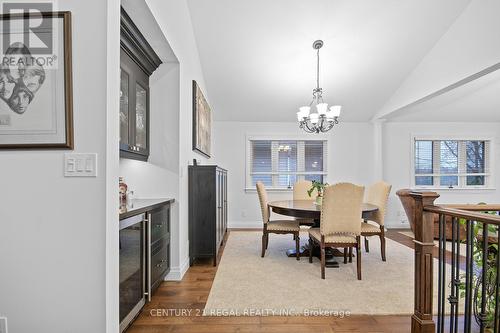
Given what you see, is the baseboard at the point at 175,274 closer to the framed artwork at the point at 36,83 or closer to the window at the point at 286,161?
the framed artwork at the point at 36,83

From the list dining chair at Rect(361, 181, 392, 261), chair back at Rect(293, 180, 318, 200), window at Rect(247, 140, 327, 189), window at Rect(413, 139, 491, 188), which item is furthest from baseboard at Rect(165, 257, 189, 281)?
window at Rect(413, 139, 491, 188)

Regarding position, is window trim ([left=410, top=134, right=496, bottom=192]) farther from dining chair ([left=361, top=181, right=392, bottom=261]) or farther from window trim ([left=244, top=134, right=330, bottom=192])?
dining chair ([left=361, top=181, right=392, bottom=261])

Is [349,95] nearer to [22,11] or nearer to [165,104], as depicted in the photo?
[165,104]

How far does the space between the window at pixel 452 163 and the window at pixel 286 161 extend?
2.08 metres

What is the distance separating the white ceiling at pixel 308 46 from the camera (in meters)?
3.85

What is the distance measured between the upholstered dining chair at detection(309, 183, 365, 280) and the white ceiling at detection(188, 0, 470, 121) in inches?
93.1

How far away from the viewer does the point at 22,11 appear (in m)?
1.60

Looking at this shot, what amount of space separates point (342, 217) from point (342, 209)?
86 mm

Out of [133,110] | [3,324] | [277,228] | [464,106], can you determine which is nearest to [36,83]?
[133,110]

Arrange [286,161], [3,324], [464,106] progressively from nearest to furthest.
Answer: [3,324]
[464,106]
[286,161]

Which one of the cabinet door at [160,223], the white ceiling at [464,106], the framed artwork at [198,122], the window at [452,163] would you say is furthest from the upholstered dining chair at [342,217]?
the window at [452,163]

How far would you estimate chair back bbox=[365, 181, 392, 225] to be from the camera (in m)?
3.87

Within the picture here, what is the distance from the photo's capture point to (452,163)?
20.8 ft

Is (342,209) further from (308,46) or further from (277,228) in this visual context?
(308,46)
